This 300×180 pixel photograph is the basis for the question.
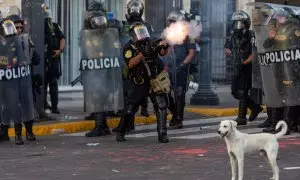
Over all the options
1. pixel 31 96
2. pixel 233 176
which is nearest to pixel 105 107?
pixel 31 96

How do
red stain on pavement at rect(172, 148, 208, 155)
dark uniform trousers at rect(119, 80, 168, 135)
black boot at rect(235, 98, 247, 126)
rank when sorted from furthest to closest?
1. black boot at rect(235, 98, 247, 126)
2. dark uniform trousers at rect(119, 80, 168, 135)
3. red stain on pavement at rect(172, 148, 208, 155)

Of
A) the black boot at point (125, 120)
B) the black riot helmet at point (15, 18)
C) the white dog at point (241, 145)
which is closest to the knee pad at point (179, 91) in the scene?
the black boot at point (125, 120)

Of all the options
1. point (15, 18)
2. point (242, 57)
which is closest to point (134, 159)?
point (15, 18)

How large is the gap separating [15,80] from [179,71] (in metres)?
3.11

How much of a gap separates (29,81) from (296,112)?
4.19 meters

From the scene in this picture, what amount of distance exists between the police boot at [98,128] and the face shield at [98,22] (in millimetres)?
1417

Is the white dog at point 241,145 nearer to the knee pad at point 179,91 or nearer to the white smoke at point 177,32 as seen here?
the white smoke at point 177,32

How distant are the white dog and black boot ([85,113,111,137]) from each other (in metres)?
4.54

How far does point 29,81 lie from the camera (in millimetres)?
11484

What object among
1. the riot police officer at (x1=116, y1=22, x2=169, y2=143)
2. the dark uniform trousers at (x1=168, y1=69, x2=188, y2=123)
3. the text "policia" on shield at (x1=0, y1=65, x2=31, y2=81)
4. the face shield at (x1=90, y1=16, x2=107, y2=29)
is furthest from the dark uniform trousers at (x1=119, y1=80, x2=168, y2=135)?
the dark uniform trousers at (x1=168, y1=69, x2=188, y2=123)

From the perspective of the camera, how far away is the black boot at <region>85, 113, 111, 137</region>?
1226 centimetres

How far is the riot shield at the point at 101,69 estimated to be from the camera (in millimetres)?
12219

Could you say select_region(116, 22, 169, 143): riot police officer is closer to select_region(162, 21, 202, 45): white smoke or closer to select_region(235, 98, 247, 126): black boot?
select_region(162, 21, 202, 45): white smoke

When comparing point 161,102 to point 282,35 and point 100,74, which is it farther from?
point 282,35
